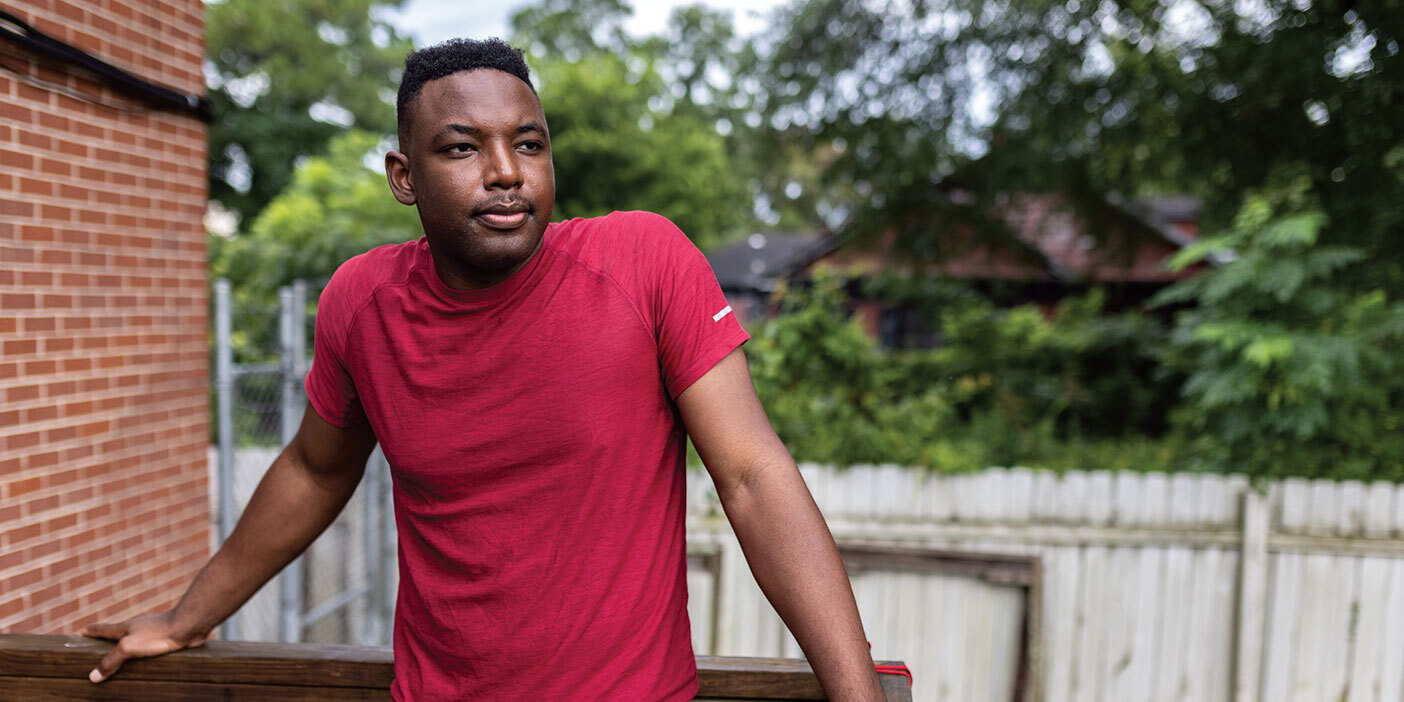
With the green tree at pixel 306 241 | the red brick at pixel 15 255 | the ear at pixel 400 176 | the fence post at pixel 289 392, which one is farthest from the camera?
the green tree at pixel 306 241

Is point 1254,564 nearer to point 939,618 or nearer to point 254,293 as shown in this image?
point 939,618

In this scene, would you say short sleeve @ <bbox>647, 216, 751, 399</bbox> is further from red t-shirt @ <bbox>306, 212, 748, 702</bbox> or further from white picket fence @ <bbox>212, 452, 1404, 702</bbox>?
white picket fence @ <bbox>212, 452, 1404, 702</bbox>

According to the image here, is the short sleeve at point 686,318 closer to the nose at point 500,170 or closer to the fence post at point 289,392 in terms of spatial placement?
the nose at point 500,170

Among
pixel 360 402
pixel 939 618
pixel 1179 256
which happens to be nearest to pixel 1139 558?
pixel 939 618

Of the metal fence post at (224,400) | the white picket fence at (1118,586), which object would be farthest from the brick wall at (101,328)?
the white picket fence at (1118,586)

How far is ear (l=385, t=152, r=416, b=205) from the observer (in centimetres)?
137

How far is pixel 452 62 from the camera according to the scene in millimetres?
1279

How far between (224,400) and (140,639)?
93.4 inches

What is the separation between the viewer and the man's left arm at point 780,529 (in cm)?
124

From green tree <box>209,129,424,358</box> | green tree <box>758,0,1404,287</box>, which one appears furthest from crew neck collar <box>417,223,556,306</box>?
green tree <box>758,0,1404,287</box>

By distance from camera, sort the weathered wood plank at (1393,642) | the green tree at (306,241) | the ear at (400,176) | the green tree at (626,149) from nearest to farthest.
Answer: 1. the ear at (400,176)
2. the weathered wood plank at (1393,642)
3. the green tree at (306,241)
4. the green tree at (626,149)

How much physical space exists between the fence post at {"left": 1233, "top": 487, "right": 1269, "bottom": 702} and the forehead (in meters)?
4.50

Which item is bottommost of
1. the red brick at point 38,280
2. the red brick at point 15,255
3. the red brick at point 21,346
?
the red brick at point 21,346

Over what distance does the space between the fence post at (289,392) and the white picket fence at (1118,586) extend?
195cm
